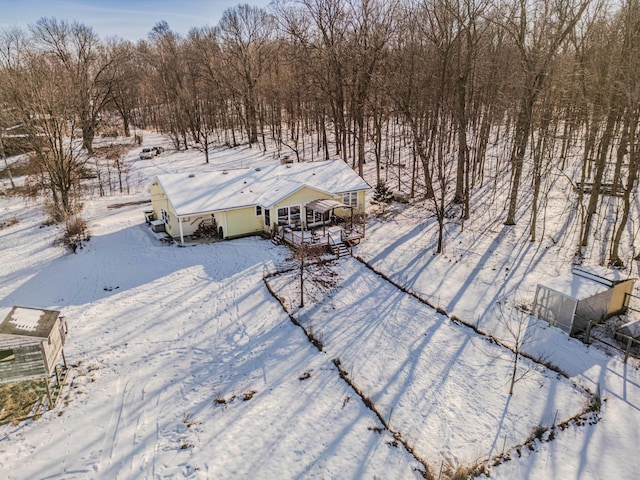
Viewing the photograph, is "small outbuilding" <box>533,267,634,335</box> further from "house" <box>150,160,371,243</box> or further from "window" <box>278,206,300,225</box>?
"window" <box>278,206,300,225</box>

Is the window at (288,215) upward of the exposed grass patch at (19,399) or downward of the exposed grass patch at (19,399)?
upward

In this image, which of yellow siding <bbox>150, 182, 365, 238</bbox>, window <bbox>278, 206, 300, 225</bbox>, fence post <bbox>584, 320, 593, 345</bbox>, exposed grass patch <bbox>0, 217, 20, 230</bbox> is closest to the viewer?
fence post <bbox>584, 320, 593, 345</bbox>

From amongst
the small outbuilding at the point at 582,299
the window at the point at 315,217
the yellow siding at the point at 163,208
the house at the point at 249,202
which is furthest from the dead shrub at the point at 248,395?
the window at the point at 315,217

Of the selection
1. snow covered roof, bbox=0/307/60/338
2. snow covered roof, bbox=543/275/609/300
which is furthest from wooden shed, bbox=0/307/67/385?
snow covered roof, bbox=543/275/609/300

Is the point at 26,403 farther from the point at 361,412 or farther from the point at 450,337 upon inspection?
the point at 450,337

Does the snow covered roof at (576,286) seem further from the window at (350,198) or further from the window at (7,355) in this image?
the window at (7,355)

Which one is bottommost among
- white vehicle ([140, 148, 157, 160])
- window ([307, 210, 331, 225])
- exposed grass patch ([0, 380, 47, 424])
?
exposed grass patch ([0, 380, 47, 424])

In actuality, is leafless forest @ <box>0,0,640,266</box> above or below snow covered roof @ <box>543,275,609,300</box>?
above
